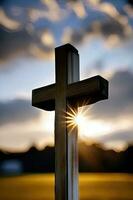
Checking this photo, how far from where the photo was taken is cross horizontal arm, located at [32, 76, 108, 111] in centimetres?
134

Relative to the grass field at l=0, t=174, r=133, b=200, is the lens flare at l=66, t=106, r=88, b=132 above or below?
above

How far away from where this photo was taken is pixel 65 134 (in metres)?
1.37

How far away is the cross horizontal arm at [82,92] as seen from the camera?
1344 mm

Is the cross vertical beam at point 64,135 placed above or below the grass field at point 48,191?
above

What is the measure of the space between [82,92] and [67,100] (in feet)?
0.24

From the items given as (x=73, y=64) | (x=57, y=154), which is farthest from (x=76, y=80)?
(x=57, y=154)

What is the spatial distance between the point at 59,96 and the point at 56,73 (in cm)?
9

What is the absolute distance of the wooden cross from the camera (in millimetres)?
1338

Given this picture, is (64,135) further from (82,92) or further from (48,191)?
(48,191)

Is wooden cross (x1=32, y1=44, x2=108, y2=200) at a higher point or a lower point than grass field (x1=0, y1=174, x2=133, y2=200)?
higher

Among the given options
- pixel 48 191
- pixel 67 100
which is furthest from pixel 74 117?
pixel 48 191

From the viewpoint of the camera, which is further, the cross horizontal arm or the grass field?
the grass field

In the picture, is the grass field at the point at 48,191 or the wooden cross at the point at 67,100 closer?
the wooden cross at the point at 67,100

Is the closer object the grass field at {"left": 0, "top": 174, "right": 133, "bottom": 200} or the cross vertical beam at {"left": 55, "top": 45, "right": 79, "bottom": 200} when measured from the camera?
the cross vertical beam at {"left": 55, "top": 45, "right": 79, "bottom": 200}
